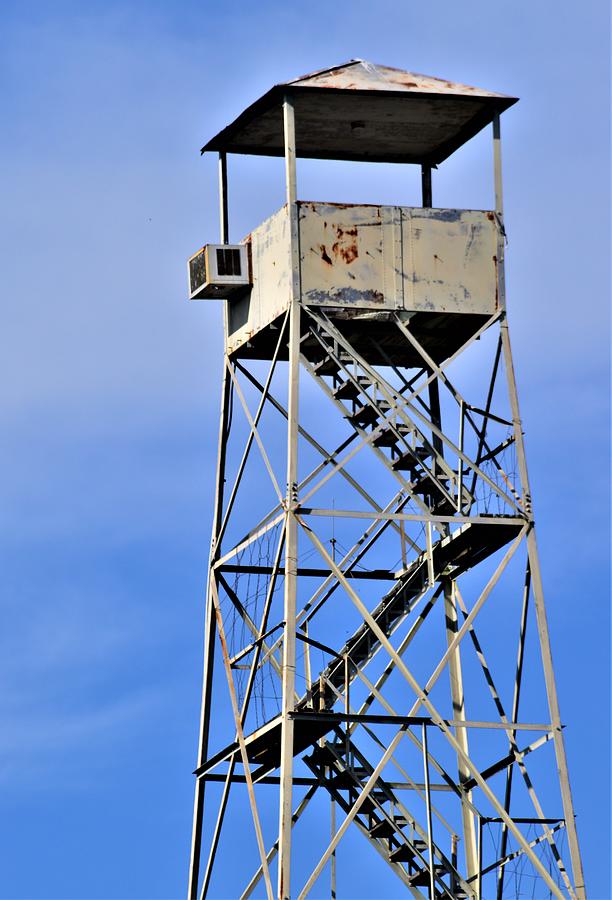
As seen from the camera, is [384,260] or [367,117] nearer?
[384,260]

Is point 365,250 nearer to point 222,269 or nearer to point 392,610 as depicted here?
point 222,269

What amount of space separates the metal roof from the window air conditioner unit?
98.3 inches

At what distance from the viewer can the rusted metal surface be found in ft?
197

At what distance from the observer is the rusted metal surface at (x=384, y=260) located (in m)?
60.0

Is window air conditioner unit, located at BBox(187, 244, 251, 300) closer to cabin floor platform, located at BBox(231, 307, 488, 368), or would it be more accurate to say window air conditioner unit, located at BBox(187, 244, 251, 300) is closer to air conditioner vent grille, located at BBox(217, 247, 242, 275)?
air conditioner vent grille, located at BBox(217, 247, 242, 275)

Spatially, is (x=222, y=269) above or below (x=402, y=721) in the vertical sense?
above

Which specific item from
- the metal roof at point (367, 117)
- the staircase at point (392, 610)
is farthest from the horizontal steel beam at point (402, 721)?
the metal roof at point (367, 117)

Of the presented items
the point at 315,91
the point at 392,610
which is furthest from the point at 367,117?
the point at 392,610

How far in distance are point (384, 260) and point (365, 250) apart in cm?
40

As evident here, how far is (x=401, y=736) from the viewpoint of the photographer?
5912cm

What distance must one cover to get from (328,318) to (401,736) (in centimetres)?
776

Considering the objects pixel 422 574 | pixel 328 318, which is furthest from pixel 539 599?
pixel 328 318

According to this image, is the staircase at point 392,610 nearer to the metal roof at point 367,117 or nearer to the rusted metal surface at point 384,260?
the rusted metal surface at point 384,260

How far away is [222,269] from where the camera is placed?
62062 millimetres
